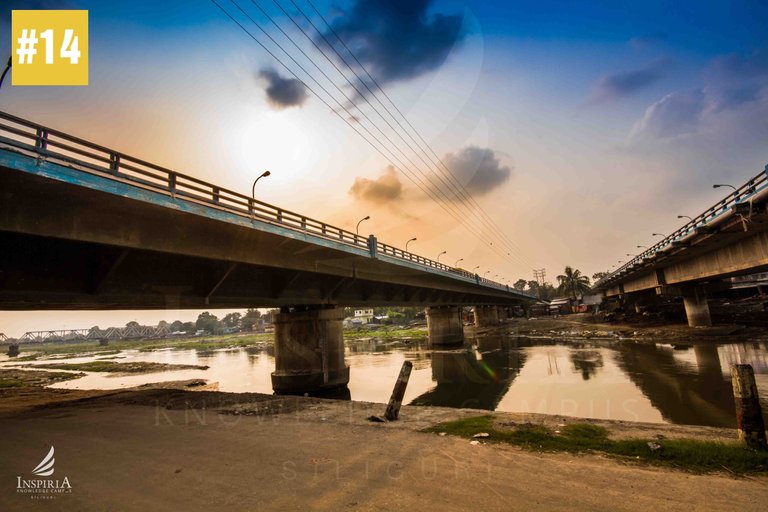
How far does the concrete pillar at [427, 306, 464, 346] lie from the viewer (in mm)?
53900

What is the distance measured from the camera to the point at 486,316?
85812 millimetres

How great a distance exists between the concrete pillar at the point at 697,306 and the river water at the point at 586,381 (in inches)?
337

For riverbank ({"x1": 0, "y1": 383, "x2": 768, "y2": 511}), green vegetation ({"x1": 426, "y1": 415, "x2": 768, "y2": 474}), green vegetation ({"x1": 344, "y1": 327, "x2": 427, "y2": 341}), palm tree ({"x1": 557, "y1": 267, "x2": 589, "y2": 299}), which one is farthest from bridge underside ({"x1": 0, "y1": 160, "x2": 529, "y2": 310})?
palm tree ({"x1": 557, "y1": 267, "x2": 589, "y2": 299})

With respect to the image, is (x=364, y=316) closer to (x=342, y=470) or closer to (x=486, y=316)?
(x=486, y=316)

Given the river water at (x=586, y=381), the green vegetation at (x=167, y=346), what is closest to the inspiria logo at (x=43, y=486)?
the river water at (x=586, y=381)

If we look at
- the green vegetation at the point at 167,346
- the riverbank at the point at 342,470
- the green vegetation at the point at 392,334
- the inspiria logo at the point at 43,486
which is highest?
the inspiria logo at the point at 43,486

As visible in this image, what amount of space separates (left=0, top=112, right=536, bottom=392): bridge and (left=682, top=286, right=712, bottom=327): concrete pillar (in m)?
35.3

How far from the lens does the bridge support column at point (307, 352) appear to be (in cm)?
2361

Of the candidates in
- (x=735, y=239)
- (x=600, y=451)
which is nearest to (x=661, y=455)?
(x=600, y=451)

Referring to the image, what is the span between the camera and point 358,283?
28.4 meters

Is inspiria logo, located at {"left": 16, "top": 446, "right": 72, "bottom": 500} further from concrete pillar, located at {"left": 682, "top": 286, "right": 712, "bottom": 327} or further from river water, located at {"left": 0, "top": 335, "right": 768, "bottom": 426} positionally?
concrete pillar, located at {"left": 682, "top": 286, "right": 712, "bottom": 327}

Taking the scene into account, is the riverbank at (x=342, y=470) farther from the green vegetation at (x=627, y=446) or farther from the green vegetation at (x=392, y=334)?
the green vegetation at (x=392, y=334)

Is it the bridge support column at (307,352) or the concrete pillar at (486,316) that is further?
the concrete pillar at (486,316)

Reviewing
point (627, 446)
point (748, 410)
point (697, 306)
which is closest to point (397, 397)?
point (627, 446)
